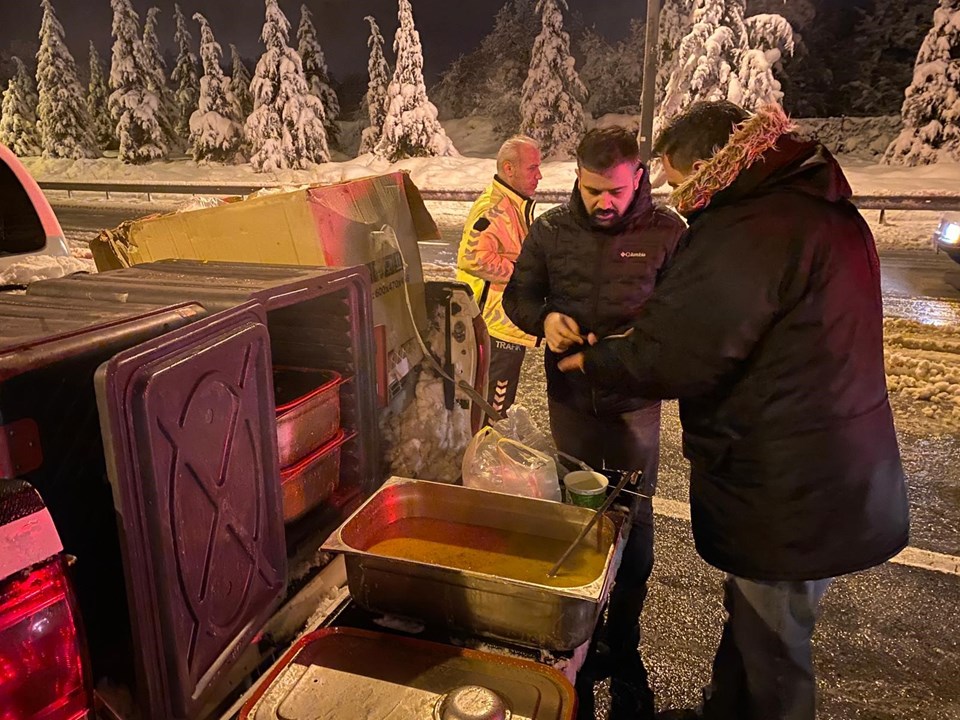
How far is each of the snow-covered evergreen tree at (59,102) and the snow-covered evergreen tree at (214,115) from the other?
26.0 ft

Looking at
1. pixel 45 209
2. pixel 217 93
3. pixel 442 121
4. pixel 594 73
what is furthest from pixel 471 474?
pixel 442 121

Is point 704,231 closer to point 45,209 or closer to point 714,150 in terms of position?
point 714,150

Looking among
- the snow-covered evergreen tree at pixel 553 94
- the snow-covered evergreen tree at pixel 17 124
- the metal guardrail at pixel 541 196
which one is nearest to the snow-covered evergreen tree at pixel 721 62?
the metal guardrail at pixel 541 196

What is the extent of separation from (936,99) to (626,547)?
92.0ft

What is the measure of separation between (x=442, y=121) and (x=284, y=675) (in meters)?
46.8

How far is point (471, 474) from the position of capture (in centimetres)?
261

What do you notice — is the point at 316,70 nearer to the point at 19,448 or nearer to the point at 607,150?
the point at 607,150

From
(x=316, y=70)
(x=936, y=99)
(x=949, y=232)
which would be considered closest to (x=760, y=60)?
(x=936, y=99)

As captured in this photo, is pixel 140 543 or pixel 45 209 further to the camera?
pixel 45 209

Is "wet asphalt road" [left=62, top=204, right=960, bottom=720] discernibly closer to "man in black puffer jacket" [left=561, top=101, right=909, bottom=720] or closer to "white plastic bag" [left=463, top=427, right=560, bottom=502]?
"man in black puffer jacket" [left=561, top=101, right=909, bottom=720]

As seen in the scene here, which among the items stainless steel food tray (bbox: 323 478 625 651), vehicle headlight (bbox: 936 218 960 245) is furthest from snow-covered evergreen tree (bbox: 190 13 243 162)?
stainless steel food tray (bbox: 323 478 625 651)

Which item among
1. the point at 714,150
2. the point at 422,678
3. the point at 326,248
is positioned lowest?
the point at 422,678

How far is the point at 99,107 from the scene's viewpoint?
42.5 m

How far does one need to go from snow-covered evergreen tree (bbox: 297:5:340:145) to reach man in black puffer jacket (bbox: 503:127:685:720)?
37.7 metres
